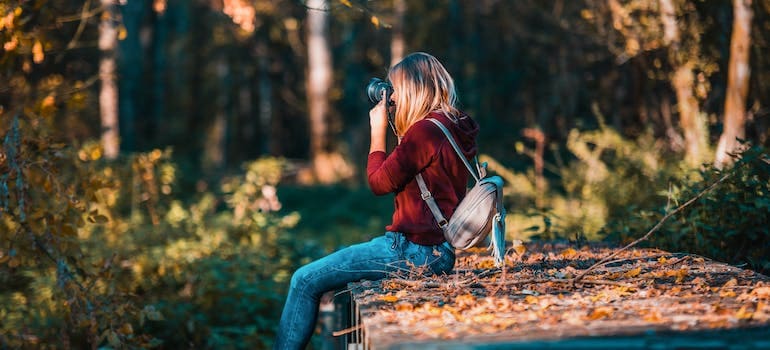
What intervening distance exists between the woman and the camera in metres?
0.03

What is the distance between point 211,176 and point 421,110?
1798cm

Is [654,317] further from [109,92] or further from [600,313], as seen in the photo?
[109,92]

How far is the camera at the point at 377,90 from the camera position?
192 inches

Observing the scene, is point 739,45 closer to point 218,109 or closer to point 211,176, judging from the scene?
point 211,176

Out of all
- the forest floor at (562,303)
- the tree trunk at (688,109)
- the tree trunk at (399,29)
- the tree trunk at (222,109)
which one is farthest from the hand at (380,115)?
the tree trunk at (222,109)

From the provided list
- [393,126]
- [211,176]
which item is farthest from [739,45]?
[211,176]

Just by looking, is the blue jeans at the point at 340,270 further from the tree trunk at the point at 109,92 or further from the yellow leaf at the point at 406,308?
the tree trunk at the point at 109,92

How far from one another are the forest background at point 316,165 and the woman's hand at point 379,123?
1302mm

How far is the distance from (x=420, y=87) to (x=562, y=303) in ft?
4.39

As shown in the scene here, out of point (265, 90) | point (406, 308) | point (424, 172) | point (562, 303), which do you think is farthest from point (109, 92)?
point (265, 90)

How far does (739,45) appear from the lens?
929 centimetres

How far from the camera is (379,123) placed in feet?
16.0

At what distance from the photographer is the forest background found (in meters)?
6.39

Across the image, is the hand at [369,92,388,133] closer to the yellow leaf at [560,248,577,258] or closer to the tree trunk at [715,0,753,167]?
the yellow leaf at [560,248,577,258]
